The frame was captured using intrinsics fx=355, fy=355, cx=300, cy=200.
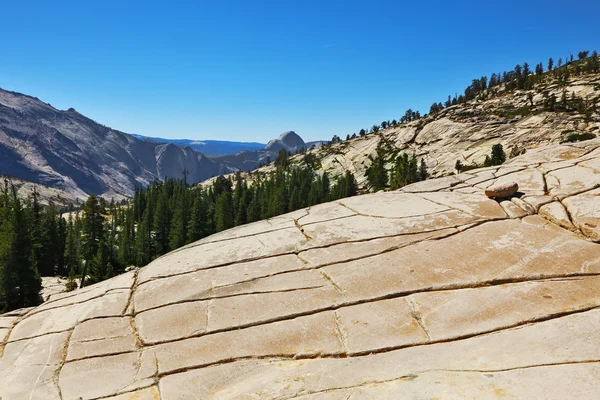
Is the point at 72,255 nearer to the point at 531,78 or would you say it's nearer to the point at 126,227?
the point at 126,227

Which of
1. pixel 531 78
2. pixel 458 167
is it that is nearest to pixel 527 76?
pixel 531 78

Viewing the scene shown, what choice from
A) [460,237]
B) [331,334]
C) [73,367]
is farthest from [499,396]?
[73,367]

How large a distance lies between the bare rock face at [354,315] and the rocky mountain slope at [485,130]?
304ft

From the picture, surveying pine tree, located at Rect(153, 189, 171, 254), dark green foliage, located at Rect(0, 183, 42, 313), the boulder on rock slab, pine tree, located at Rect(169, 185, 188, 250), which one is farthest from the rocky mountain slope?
dark green foliage, located at Rect(0, 183, 42, 313)

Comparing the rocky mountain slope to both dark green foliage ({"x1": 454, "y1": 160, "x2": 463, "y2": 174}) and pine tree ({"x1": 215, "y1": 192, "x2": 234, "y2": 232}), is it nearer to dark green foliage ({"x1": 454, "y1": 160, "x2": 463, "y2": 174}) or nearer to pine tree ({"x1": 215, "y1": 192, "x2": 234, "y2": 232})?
dark green foliage ({"x1": 454, "y1": 160, "x2": 463, "y2": 174})

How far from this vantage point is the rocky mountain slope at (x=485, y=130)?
98.7m

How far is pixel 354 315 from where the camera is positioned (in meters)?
9.86

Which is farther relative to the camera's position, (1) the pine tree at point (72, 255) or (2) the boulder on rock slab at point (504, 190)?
(1) the pine tree at point (72, 255)

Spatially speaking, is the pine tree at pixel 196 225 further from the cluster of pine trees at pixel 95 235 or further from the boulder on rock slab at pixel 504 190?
the boulder on rock slab at pixel 504 190

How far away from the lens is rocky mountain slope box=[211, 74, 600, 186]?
9869 cm

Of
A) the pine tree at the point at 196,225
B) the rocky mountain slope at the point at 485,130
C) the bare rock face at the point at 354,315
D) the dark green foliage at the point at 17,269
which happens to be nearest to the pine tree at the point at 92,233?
the pine tree at the point at 196,225

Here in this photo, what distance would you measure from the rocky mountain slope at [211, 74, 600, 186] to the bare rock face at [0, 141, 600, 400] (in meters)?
92.7

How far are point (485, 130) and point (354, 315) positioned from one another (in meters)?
128

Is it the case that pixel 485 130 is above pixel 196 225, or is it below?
above
